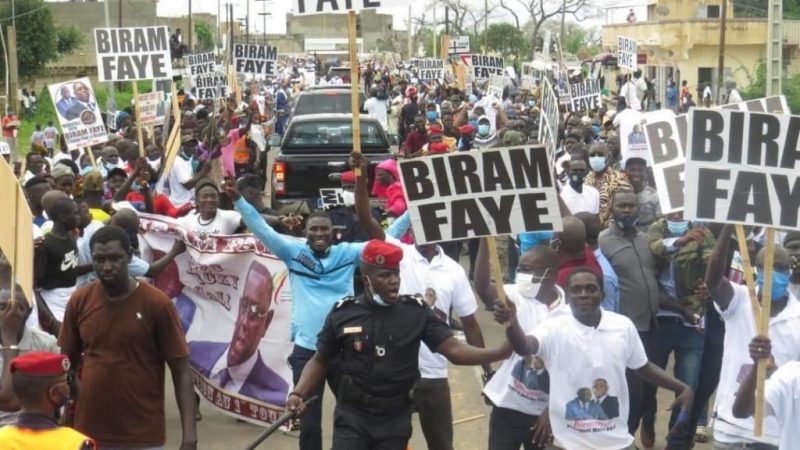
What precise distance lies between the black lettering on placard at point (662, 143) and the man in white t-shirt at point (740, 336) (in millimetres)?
2548

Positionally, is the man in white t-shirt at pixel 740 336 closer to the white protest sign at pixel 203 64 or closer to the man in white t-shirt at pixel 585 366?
the man in white t-shirt at pixel 585 366

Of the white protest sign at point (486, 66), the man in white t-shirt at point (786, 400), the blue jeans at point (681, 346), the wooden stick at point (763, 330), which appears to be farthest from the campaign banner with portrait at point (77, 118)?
the white protest sign at point (486, 66)

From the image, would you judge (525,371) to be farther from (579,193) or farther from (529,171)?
(579,193)

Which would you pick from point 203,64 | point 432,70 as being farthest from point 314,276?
point 432,70

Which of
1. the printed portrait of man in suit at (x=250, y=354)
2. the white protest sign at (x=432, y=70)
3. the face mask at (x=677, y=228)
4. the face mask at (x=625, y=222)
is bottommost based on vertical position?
the printed portrait of man in suit at (x=250, y=354)

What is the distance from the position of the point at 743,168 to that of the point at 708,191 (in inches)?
7.6

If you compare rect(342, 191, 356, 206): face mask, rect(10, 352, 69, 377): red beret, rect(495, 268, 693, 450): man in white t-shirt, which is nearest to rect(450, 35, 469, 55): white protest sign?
rect(342, 191, 356, 206): face mask

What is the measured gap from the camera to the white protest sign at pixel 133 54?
647 inches

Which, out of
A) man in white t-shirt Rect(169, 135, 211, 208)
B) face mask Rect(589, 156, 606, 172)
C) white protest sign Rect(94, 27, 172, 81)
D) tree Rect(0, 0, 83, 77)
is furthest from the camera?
tree Rect(0, 0, 83, 77)

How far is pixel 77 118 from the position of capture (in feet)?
52.5

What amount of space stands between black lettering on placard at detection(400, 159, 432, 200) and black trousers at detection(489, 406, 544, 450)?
1095 millimetres

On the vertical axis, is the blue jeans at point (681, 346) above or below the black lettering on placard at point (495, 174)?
below

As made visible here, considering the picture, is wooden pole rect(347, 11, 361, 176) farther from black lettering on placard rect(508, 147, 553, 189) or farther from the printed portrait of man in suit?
black lettering on placard rect(508, 147, 553, 189)

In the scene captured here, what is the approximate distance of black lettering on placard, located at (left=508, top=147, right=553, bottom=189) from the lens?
6.30 meters
